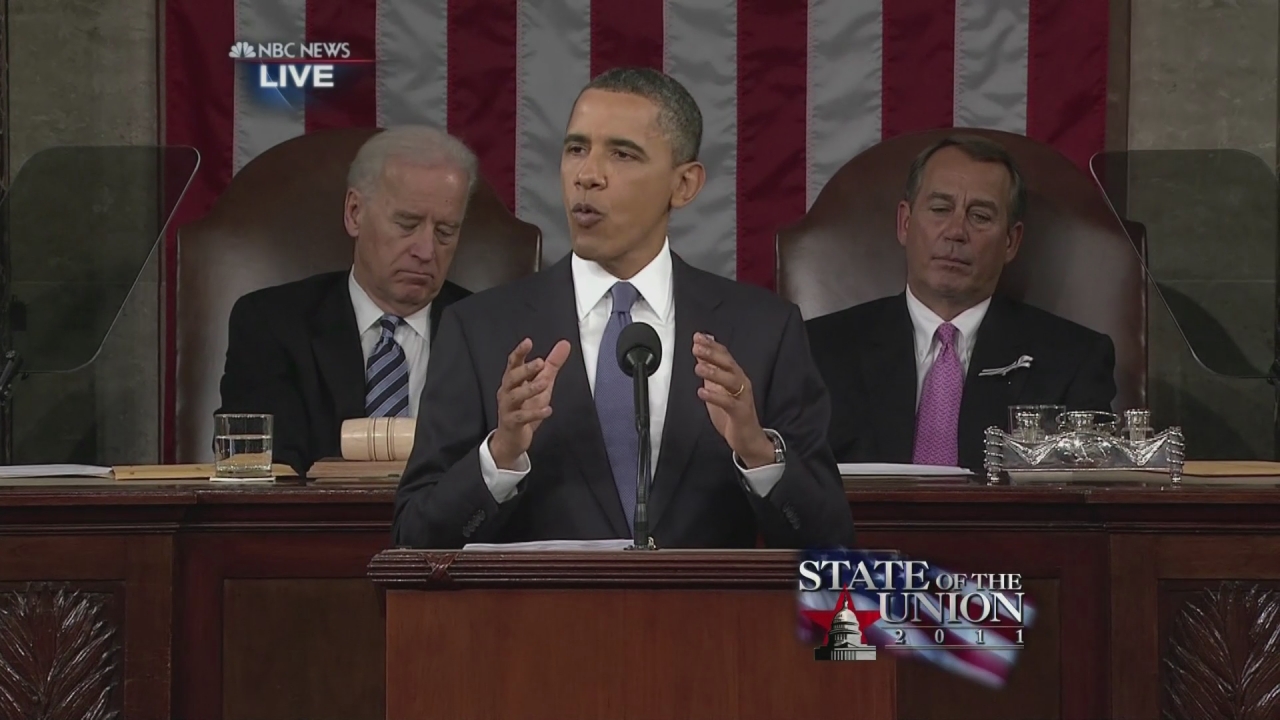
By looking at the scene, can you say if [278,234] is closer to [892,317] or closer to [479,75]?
[479,75]

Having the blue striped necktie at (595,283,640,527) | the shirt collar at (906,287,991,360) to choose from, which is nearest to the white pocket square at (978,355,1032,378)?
the shirt collar at (906,287,991,360)

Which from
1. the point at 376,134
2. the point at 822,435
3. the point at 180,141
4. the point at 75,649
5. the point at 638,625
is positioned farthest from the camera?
the point at 180,141

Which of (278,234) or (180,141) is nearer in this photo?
(278,234)

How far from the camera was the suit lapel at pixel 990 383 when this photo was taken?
4160mm

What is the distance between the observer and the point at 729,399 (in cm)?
240

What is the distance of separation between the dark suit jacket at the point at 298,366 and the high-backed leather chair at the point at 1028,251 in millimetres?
1064

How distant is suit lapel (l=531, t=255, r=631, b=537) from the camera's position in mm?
2689

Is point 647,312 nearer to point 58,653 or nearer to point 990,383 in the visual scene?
point 58,653

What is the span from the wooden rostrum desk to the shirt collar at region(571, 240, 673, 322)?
1.94ft

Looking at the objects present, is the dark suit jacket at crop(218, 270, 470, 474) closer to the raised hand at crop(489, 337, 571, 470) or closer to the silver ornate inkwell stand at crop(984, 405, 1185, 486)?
the silver ornate inkwell stand at crop(984, 405, 1185, 486)

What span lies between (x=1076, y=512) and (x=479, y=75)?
2.62 metres

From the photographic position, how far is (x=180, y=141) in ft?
16.7

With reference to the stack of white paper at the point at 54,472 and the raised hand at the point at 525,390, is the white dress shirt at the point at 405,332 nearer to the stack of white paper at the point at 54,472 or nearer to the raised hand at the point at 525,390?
the stack of white paper at the point at 54,472

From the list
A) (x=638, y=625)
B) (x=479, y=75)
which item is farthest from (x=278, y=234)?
(x=638, y=625)
